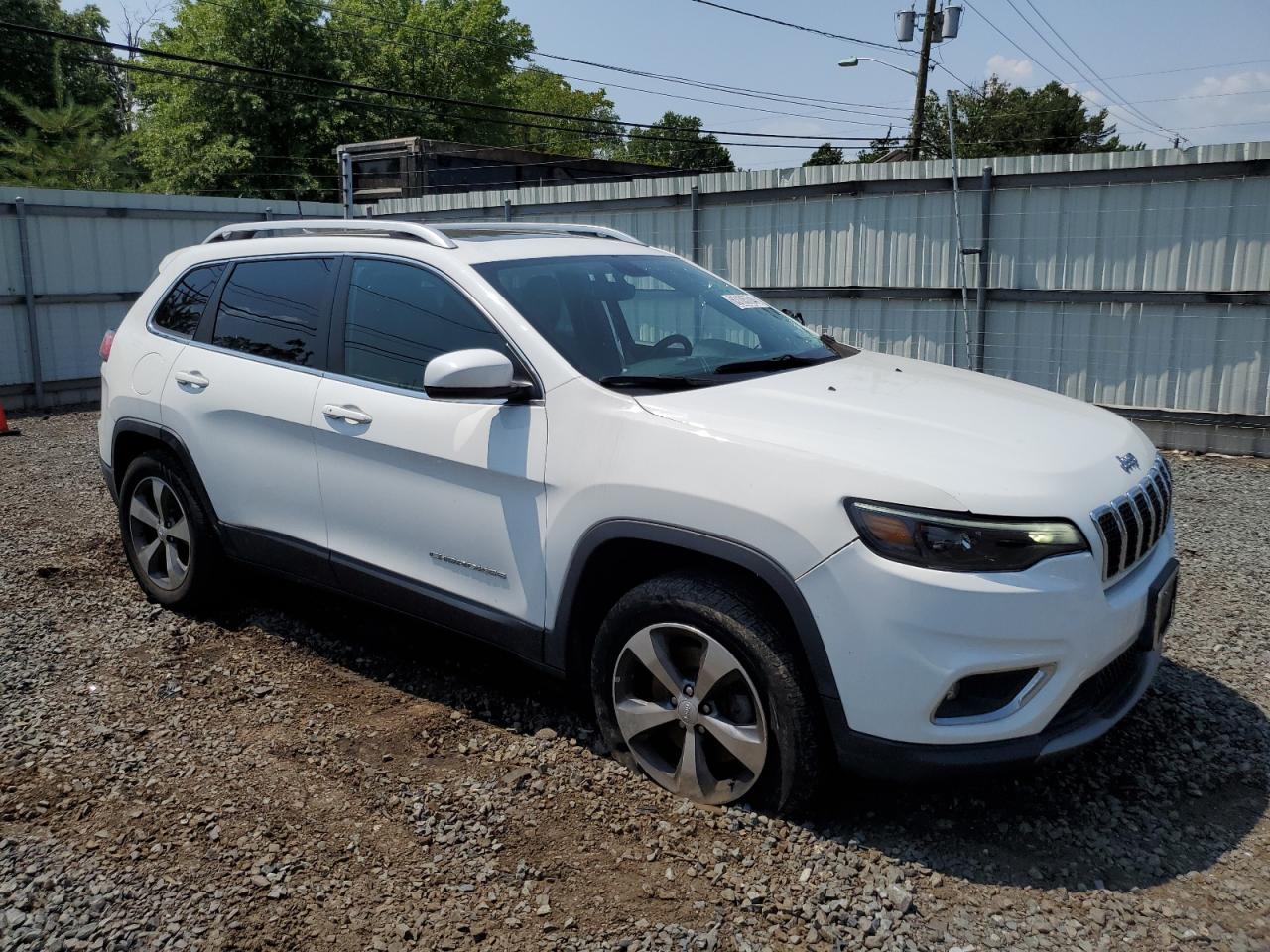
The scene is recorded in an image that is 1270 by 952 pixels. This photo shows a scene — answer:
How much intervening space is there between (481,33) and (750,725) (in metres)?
50.0

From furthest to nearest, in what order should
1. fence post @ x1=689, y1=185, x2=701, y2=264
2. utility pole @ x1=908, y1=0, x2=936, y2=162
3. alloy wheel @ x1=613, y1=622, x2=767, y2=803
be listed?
utility pole @ x1=908, y1=0, x2=936, y2=162
fence post @ x1=689, y1=185, x2=701, y2=264
alloy wheel @ x1=613, y1=622, x2=767, y2=803

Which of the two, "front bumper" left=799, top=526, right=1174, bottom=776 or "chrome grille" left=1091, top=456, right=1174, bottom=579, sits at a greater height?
"chrome grille" left=1091, top=456, right=1174, bottom=579

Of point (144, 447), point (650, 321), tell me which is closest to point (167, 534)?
point (144, 447)

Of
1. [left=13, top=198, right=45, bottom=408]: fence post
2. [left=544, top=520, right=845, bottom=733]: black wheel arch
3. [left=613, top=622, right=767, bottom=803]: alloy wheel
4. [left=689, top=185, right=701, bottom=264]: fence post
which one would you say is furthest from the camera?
[left=13, top=198, right=45, bottom=408]: fence post

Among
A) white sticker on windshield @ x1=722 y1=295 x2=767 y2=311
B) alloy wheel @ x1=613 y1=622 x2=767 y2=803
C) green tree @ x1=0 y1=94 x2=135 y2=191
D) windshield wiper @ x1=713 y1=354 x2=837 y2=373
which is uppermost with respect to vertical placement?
green tree @ x1=0 y1=94 x2=135 y2=191

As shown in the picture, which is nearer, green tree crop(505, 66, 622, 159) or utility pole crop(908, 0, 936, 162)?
utility pole crop(908, 0, 936, 162)

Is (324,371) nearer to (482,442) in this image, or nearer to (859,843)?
(482,442)

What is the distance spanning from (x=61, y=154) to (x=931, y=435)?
1300 inches

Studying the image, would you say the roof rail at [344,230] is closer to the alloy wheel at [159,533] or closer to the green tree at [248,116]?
the alloy wheel at [159,533]

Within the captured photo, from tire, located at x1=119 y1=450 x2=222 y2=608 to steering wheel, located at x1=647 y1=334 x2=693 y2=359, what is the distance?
2.29 metres

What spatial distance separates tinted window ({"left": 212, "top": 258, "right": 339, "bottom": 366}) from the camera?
4203 millimetres

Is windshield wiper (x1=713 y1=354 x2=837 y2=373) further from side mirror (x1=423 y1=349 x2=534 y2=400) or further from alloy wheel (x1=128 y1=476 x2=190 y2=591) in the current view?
alloy wheel (x1=128 y1=476 x2=190 y2=591)

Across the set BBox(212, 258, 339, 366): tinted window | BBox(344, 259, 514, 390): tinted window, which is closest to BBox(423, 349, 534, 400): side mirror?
BBox(344, 259, 514, 390): tinted window

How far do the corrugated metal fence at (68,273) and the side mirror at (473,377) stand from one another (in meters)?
10.0
